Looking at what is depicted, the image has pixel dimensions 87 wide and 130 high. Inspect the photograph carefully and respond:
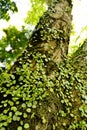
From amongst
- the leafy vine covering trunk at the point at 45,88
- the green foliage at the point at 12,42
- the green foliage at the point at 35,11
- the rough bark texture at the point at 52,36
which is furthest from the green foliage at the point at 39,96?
the green foliage at the point at 35,11

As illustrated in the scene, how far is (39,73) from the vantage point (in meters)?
4.32

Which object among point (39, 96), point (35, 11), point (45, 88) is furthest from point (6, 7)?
point (35, 11)

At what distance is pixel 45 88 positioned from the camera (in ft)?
13.0

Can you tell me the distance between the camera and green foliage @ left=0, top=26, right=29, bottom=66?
8695mm

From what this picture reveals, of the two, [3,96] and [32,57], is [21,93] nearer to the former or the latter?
[3,96]

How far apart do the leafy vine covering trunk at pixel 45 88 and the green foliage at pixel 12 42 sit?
2.92 metres

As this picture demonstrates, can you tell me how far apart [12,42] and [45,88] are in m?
5.25

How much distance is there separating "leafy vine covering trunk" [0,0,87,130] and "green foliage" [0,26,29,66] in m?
2.92

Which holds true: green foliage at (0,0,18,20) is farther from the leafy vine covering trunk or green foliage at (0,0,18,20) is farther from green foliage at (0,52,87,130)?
green foliage at (0,52,87,130)

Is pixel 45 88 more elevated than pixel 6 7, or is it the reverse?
pixel 6 7

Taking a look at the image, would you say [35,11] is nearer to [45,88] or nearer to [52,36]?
[52,36]

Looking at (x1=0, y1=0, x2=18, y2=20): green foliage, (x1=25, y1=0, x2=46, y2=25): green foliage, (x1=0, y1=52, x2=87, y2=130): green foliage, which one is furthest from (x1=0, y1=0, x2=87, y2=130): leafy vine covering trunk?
(x1=25, y1=0, x2=46, y2=25): green foliage

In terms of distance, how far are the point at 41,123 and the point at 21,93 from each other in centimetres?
61

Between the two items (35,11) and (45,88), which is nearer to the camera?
(45,88)
